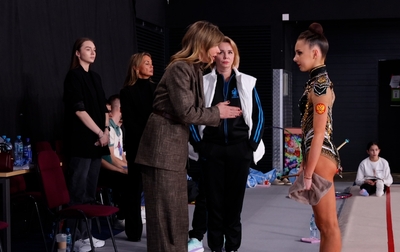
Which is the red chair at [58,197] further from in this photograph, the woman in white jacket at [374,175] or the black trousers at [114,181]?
the woman in white jacket at [374,175]

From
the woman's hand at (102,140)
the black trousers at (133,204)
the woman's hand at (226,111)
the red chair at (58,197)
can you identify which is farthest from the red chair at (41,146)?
the woman's hand at (226,111)

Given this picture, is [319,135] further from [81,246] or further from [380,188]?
[380,188]

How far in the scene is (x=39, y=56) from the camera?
6781mm

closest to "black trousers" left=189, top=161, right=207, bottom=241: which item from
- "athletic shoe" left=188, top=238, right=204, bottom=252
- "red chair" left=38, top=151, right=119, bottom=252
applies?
"athletic shoe" left=188, top=238, right=204, bottom=252

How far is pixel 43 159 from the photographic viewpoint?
4.76m

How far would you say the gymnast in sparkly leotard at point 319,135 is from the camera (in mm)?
3443

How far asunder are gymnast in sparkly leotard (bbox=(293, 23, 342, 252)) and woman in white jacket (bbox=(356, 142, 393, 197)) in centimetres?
509

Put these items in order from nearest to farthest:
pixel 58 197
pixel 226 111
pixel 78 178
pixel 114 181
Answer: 1. pixel 226 111
2. pixel 58 197
3. pixel 78 178
4. pixel 114 181

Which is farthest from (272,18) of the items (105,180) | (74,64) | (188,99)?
(188,99)

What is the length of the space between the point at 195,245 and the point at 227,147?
0.95 metres

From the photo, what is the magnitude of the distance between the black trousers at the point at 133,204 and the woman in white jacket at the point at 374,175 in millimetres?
3736

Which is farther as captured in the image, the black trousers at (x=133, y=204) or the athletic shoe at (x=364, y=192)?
the athletic shoe at (x=364, y=192)

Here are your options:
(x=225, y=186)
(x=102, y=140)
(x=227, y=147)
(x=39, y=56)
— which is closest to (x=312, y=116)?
(x=227, y=147)

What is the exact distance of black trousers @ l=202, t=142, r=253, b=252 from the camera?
4676 millimetres
